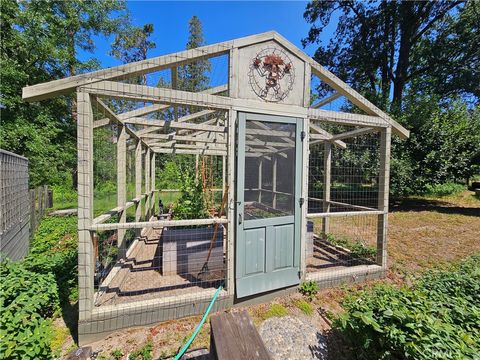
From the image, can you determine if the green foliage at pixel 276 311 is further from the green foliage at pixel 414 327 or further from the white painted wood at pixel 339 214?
the white painted wood at pixel 339 214

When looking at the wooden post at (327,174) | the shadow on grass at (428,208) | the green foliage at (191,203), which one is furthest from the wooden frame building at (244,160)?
the shadow on grass at (428,208)

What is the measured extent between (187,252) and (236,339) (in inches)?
88.7

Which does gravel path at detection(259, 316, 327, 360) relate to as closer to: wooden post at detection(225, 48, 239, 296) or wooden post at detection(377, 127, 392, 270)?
wooden post at detection(225, 48, 239, 296)

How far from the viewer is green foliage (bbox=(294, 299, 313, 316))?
2889 mm

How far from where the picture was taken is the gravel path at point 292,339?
2240mm

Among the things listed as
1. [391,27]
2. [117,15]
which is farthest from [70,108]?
[391,27]

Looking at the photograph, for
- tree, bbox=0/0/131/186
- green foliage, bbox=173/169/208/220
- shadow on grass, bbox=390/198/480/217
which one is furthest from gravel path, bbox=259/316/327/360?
tree, bbox=0/0/131/186

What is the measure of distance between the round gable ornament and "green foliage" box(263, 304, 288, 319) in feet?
9.33

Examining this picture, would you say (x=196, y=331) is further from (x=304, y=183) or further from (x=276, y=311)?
(x=304, y=183)

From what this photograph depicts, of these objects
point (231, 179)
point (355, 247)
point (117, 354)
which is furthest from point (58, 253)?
point (355, 247)

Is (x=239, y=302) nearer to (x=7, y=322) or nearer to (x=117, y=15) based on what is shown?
(x=7, y=322)

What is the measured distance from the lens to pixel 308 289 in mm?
3262

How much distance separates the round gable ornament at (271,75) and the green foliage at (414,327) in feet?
8.69

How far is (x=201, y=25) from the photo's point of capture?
19.6 meters
